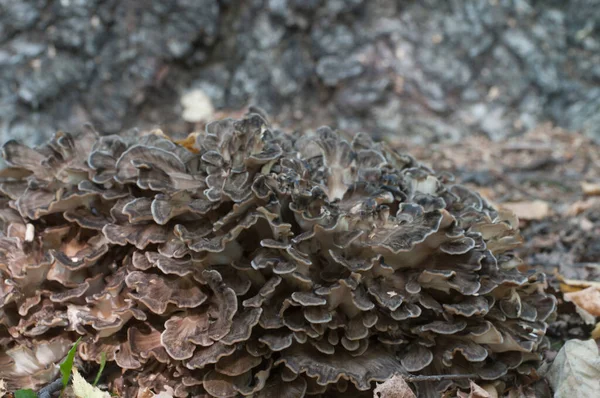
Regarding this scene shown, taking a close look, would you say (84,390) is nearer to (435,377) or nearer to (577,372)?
(435,377)

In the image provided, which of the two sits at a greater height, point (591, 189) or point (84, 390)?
point (84, 390)

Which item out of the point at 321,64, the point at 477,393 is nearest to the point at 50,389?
the point at 477,393

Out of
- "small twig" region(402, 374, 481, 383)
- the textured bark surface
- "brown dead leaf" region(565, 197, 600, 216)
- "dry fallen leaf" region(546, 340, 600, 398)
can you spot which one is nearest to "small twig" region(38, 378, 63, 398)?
"small twig" region(402, 374, 481, 383)

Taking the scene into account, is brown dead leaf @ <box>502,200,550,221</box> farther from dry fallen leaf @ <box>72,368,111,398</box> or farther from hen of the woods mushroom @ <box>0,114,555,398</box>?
dry fallen leaf @ <box>72,368,111,398</box>

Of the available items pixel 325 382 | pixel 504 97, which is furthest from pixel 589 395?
pixel 504 97

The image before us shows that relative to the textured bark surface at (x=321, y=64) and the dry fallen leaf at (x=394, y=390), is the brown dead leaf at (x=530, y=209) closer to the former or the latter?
the textured bark surface at (x=321, y=64)
